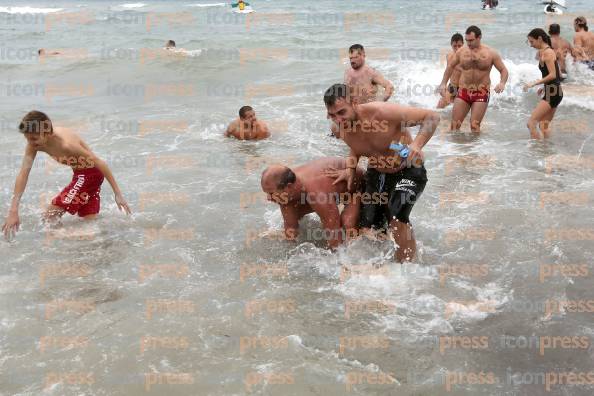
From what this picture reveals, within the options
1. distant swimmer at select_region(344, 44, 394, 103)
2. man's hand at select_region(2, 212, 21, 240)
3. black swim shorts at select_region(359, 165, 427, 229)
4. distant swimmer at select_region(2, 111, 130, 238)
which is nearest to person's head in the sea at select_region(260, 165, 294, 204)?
black swim shorts at select_region(359, 165, 427, 229)

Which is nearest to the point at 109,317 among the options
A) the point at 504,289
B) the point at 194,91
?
the point at 504,289

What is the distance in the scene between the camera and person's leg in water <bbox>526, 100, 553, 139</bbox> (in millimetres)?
8391

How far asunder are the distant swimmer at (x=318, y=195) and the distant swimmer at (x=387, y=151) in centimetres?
12

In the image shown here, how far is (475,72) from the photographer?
28.2ft

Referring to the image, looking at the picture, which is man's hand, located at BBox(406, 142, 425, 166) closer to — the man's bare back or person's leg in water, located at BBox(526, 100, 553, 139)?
person's leg in water, located at BBox(526, 100, 553, 139)

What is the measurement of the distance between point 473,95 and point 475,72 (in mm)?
377

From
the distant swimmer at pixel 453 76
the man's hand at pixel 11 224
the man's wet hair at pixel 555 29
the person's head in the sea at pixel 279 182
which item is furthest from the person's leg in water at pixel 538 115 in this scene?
the man's hand at pixel 11 224

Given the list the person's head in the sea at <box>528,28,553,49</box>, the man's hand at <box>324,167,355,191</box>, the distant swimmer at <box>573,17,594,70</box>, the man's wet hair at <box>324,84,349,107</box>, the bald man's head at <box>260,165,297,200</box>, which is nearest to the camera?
the man's wet hair at <box>324,84,349,107</box>

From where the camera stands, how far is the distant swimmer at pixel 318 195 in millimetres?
4703

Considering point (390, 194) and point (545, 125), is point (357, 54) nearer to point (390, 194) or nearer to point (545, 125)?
point (545, 125)

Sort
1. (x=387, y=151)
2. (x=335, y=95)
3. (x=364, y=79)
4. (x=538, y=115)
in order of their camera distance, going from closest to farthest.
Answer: (x=335, y=95)
(x=387, y=151)
(x=538, y=115)
(x=364, y=79)

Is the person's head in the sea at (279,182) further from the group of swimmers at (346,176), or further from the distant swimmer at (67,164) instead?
the distant swimmer at (67,164)

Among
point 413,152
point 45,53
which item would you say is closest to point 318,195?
point 413,152

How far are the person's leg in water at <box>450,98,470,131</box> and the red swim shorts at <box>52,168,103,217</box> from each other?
5.57 meters
